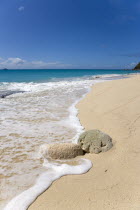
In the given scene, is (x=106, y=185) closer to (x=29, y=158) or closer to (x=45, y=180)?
(x=45, y=180)

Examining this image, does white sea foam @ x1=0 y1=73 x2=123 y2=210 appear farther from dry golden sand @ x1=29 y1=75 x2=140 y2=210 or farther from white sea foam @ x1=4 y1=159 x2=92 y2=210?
dry golden sand @ x1=29 y1=75 x2=140 y2=210

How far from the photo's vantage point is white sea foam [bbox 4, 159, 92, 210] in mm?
2189

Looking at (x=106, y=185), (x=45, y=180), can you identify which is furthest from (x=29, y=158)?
(x=106, y=185)

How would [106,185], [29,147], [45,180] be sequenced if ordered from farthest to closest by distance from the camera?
[29,147]
[45,180]
[106,185]

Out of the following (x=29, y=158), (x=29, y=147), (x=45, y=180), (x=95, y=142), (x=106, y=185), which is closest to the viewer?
(x=106, y=185)

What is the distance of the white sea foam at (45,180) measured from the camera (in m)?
2.19

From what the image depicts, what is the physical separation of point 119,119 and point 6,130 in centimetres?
365

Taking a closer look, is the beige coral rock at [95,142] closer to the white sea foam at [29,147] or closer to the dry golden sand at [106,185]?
the dry golden sand at [106,185]

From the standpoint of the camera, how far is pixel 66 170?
2.92 m

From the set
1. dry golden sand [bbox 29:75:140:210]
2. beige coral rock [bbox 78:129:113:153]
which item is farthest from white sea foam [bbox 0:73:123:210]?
beige coral rock [bbox 78:129:113:153]

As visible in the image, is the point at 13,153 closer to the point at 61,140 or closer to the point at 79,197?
the point at 61,140

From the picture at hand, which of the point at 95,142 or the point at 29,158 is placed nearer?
the point at 29,158

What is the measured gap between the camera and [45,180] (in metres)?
2.67

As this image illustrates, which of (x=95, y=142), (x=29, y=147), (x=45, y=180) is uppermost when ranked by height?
(x=95, y=142)
